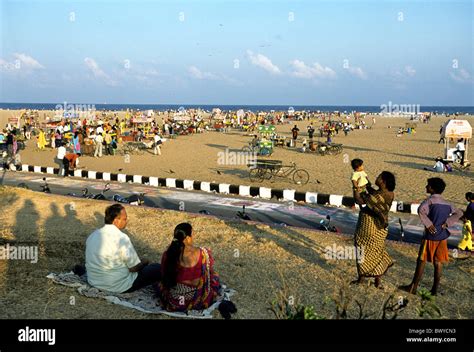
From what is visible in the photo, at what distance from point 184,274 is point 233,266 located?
6.73 ft

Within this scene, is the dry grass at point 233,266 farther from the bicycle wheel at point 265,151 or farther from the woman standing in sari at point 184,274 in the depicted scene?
the bicycle wheel at point 265,151

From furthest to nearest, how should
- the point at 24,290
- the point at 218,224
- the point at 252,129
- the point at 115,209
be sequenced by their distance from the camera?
the point at 252,129 → the point at 218,224 → the point at 24,290 → the point at 115,209

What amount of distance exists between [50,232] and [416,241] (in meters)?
7.06

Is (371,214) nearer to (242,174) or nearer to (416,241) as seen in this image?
(416,241)

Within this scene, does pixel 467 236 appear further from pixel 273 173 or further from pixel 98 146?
pixel 98 146

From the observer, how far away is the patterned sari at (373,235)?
5734 mm

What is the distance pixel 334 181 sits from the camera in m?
15.4

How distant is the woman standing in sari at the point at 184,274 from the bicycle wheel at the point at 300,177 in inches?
408

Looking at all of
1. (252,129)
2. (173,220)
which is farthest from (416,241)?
(252,129)

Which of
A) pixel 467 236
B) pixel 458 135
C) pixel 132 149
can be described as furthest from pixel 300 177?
pixel 132 149

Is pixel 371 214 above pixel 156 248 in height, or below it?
above

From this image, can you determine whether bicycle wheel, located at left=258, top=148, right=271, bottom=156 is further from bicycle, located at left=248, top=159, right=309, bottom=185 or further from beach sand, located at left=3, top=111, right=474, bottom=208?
bicycle, located at left=248, top=159, right=309, bottom=185

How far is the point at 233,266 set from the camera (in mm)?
6898

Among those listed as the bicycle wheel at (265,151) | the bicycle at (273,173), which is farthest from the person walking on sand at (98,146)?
the bicycle at (273,173)
